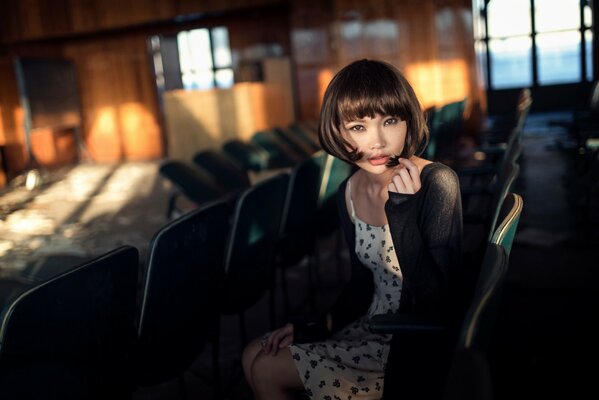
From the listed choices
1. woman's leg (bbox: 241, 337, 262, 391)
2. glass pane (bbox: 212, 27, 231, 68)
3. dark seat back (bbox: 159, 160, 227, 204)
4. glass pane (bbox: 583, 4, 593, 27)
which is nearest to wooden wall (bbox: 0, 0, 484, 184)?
glass pane (bbox: 212, 27, 231, 68)

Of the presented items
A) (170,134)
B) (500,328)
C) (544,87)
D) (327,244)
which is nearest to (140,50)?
(170,134)

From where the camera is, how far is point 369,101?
1488mm

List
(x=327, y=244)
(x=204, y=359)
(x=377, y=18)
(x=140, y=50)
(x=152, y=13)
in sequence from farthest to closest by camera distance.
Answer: (x=140, y=50)
(x=152, y=13)
(x=377, y=18)
(x=327, y=244)
(x=204, y=359)

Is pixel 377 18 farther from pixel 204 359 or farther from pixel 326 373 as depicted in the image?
pixel 326 373

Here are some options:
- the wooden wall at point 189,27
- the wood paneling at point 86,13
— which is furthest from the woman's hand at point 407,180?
the wood paneling at point 86,13

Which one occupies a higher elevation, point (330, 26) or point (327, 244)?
point (330, 26)

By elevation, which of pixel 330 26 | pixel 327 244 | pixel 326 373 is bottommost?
pixel 327 244

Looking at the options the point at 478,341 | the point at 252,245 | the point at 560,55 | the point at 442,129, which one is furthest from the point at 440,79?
Answer: the point at 478,341

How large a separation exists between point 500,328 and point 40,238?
448 cm

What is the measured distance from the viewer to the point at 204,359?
290cm

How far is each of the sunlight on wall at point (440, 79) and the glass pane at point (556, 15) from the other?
18.8 ft

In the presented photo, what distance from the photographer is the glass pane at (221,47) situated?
37.0 feet

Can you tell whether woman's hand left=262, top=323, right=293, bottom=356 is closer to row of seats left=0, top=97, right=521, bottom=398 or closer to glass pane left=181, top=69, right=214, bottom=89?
row of seats left=0, top=97, right=521, bottom=398

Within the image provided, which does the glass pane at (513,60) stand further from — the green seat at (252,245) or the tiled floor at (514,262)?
the green seat at (252,245)
